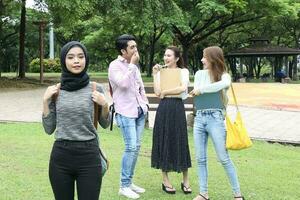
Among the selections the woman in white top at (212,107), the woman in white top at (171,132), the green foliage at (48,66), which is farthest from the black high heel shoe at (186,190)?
the green foliage at (48,66)

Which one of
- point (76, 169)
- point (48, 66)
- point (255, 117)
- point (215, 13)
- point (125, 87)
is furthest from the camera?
point (48, 66)

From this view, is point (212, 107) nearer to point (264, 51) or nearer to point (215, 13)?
point (215, 13)

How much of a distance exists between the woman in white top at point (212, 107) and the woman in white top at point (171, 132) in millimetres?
397

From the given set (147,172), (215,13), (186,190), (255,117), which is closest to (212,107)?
(186,190)

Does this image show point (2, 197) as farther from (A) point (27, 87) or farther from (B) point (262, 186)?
(A) point (27, 87)

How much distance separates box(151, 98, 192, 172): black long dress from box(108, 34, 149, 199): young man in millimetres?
324

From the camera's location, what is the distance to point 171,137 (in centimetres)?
609

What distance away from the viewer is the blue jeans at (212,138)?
18.3 feet

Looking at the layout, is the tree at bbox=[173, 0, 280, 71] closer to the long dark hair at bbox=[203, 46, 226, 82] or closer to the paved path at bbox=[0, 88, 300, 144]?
the paved path at bbox=[0, 88, 300, 144]

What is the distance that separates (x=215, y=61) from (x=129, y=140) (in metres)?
1.24

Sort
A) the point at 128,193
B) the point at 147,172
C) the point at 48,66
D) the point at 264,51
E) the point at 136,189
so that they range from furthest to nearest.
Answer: the point at 48,66, the point at 264,51, the point at 147,172, the point at 136,189, the point at 128,193

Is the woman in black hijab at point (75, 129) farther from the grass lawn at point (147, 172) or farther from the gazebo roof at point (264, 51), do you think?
the gazebo roof at point (264, 51)

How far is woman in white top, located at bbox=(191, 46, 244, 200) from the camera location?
5.56 metres

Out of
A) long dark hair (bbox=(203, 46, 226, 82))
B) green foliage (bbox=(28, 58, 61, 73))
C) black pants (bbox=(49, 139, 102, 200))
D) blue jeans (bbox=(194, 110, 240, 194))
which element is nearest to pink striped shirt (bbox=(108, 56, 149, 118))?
blue jeans (bbox=(194, 110, 240, 194))
